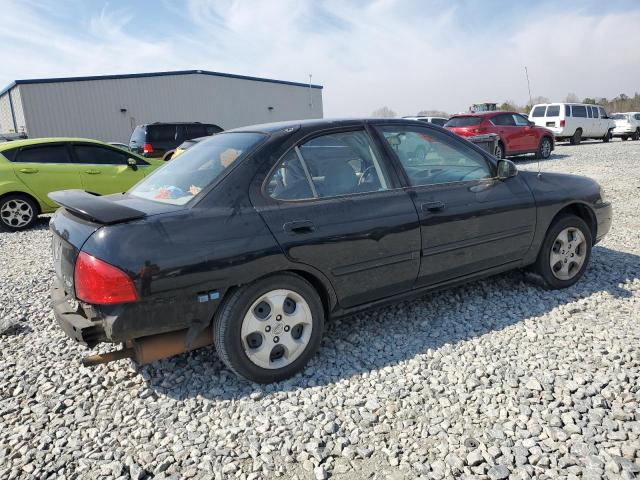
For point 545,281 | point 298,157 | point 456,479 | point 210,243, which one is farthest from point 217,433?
point 545,281

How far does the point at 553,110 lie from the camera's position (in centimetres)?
2061

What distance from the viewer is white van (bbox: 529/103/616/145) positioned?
20.6 meters

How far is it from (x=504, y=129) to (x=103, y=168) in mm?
11319

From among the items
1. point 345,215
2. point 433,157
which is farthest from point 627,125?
point 345,215

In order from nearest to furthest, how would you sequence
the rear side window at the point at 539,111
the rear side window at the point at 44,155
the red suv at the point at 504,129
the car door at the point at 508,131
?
1. the rear side window at the point at 44,155
2. the red suv at the point at 504,129
3. the car door at the point at 508,131
4. the rear side window at the point at 539,111

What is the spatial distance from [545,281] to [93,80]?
94.5 feet

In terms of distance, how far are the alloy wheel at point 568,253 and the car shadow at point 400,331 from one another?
159mm

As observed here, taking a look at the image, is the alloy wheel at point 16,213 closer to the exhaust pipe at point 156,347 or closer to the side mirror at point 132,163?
the side mirror at point 132,163

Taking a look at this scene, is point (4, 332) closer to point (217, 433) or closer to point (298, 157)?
point (217, 433)

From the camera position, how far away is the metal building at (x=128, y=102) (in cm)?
2615

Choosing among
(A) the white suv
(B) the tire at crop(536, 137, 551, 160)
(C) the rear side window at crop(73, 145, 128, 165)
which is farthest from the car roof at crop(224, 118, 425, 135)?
(A) the white suv

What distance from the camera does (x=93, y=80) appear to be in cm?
2728

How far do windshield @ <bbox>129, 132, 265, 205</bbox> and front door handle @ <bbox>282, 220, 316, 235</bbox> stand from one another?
1.72ft

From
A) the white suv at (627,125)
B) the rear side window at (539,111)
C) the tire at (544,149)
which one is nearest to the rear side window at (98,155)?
the tire at (544,149)
